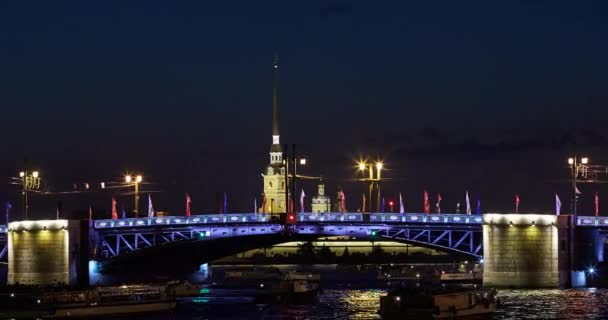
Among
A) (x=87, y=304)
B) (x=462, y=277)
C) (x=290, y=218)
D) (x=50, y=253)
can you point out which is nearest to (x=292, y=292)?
(x=290, y=218)

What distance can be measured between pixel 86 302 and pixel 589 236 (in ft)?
167

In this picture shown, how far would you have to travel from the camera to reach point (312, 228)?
162125mm

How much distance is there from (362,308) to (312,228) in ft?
97.3

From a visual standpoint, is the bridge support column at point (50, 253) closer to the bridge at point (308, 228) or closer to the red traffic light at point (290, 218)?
the bridge at point (308, 228)

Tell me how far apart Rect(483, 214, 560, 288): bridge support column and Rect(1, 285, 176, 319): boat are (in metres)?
32.2

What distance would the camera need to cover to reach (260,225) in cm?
16300

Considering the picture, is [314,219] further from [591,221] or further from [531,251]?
[591,221]

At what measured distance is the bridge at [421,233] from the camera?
5837 inches

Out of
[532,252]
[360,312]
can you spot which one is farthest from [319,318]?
[532,252]

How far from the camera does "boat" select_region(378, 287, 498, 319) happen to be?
365ft

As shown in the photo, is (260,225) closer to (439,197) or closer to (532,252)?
(439,197)

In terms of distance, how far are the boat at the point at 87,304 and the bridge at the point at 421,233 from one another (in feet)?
91.8

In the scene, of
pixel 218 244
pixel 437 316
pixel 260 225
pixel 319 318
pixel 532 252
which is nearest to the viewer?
A: pixel 437 316

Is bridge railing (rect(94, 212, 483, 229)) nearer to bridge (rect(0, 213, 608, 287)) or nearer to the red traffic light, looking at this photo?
bridge (rect(0, 213, 608, 287))
